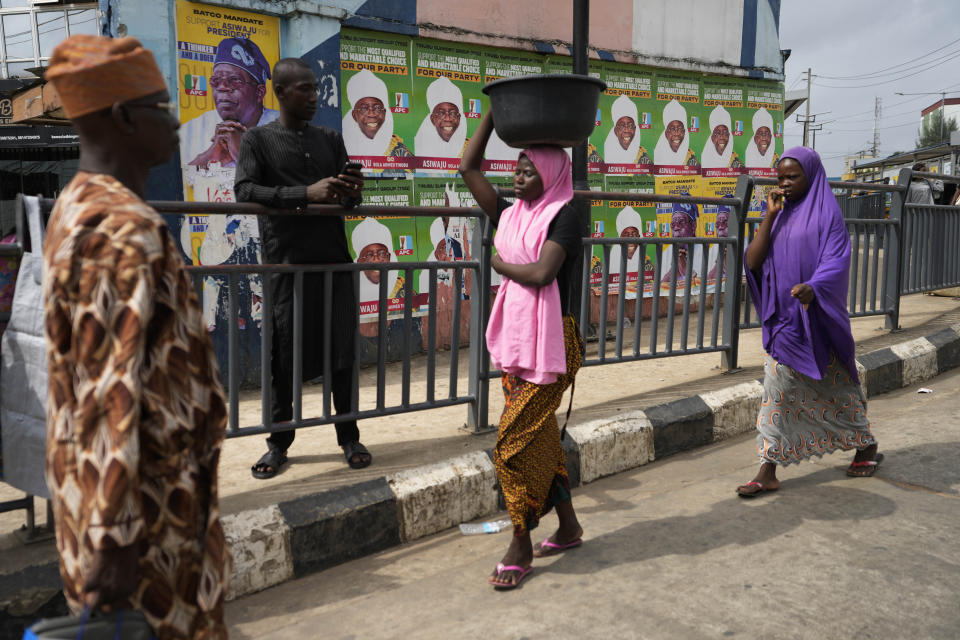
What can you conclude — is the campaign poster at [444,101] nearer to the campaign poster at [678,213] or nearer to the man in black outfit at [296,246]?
the campaign poster at [678,213]

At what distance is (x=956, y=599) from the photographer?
9.25ft

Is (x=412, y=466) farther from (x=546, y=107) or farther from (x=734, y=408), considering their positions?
(x=734, y=408)

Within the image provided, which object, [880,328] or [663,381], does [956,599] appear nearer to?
[663,381]

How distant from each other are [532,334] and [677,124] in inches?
247

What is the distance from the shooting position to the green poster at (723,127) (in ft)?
29.3

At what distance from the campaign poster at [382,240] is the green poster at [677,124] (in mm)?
3253

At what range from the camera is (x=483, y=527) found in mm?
3705

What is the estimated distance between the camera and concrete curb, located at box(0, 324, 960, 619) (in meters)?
3.14

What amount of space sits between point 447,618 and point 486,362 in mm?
1747

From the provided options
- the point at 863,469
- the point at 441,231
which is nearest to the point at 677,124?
the point at 441,231

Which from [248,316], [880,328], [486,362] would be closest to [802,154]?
[486,362]

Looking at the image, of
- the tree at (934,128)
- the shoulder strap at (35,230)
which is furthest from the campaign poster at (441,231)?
the tree at (934,128)

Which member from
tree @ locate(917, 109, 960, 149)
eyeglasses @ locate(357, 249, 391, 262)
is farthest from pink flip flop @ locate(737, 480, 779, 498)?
tree @ locate(917, 109, 960, 149)

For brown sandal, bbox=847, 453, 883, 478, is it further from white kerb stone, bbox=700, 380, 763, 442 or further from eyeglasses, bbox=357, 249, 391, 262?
eyeglasses, bbox=357, 249, 391, 262
